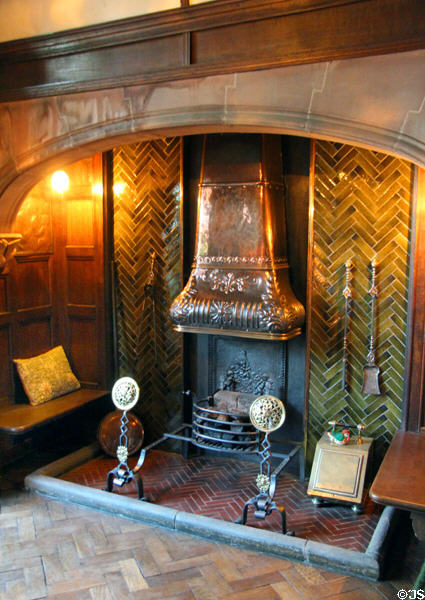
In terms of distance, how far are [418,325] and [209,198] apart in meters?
2.15

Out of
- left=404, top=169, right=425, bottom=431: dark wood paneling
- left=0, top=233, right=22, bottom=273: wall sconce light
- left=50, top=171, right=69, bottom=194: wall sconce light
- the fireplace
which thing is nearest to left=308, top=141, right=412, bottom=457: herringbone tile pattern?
the fireplace

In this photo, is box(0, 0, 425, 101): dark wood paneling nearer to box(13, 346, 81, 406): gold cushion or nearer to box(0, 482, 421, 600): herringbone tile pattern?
box(13, 346, 81, 406): gold cushion

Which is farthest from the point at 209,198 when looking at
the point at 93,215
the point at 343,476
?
the point at 343,476

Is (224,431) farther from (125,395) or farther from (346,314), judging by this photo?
(346,314)

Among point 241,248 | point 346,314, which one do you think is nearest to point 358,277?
point 346,314

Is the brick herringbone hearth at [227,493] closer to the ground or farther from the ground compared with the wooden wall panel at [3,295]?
closer to the ground

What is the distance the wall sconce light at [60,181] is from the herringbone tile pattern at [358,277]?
258 cm

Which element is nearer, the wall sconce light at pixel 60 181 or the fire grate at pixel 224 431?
the fire grate at pixel 224 431

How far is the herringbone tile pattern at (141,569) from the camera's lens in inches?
140

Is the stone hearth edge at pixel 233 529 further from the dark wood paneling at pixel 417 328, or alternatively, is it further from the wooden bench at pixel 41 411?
the dark wood paneling at pixel 417 328

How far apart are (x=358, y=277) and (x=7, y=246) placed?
10.5 feet

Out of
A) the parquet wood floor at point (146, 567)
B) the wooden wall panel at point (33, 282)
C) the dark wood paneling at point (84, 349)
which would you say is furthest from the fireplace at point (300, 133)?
the parquet wood floor at point (146, 567)

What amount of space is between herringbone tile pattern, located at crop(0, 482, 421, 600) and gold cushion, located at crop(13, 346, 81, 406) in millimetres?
1365

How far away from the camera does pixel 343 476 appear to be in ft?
15.0
